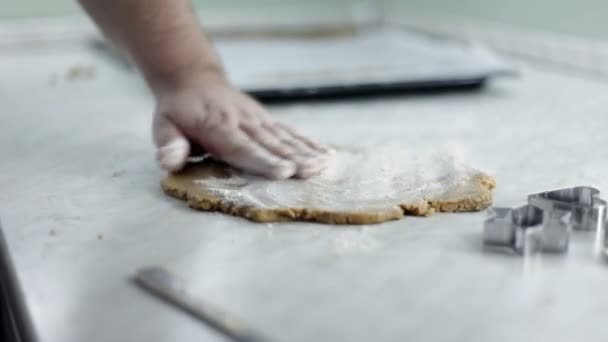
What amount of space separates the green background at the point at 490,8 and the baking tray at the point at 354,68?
0.63ft

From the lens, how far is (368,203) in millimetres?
689

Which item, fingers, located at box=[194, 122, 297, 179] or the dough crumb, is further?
the dough crumb

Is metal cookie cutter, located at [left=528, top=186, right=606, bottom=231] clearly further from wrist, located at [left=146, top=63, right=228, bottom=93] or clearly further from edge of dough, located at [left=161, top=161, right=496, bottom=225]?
wrist, located at [left=146, top=63, right=228, bottom=93]

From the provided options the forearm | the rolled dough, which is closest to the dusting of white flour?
the rolled dough

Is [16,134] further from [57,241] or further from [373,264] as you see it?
[373,264]

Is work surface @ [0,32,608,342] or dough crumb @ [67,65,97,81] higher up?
dough crumb @ [67,65,97,81]

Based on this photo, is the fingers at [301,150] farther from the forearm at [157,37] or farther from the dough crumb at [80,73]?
the dough crumb at [80,73]

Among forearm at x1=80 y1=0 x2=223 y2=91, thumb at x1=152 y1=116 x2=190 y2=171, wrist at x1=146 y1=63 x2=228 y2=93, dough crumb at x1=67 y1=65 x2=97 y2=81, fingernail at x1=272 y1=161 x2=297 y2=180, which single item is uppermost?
forearm at x1=80 y1=0 x2=223 y2=91

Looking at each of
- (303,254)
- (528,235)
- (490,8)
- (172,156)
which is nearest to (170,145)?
(172,156)

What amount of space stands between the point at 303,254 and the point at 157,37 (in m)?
0.46

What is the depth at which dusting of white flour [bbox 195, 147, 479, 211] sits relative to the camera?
2.29 ft

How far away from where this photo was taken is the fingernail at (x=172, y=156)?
2.60 ft

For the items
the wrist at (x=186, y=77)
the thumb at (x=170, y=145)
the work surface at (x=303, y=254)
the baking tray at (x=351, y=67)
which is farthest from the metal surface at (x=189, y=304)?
the baking tray at (x=351, y=67)

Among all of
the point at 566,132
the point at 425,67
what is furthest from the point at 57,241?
the point at 425,67
